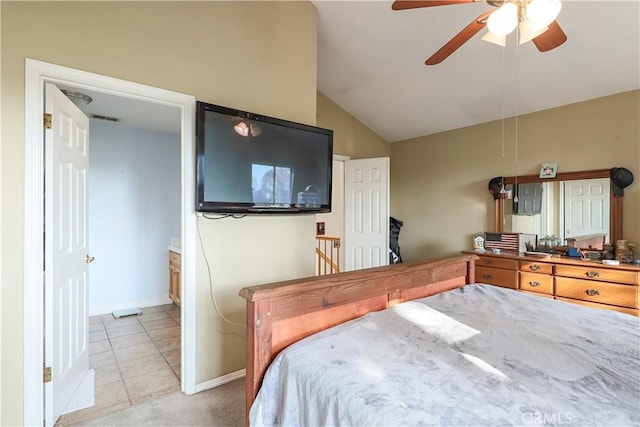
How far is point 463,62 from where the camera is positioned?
3.11 m

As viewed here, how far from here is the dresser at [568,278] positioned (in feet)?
9.29

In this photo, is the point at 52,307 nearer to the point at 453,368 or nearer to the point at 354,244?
the point at 453,368

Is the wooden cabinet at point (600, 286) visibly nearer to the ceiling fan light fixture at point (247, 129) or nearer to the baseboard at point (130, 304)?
the ceiling fan light fixture at point (247, 129)

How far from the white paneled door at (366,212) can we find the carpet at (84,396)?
3.00 meters

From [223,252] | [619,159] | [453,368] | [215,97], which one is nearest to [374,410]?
[453,368]

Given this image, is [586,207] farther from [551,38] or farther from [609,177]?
[551,38]

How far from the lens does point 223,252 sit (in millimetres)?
2352

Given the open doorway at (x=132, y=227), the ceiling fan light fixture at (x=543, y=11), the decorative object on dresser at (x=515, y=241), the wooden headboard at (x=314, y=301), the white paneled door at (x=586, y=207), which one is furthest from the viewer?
the decorative object on dresser at (x=515, y=241)

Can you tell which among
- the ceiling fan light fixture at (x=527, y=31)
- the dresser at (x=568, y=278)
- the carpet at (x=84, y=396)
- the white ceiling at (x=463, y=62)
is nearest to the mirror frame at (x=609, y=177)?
the dresser at (x=568, y=278)

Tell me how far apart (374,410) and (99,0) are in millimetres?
2539

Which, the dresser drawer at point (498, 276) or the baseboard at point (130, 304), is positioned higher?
the dresser drawer at point (498, 276)

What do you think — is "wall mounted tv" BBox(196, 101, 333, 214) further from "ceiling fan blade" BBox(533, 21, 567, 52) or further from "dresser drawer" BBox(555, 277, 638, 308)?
"dresser drawer" BBox(555, 277, 638, 308)

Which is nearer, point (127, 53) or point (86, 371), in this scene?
point (127, 53)

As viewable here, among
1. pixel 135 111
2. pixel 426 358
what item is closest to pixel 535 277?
pixel 426 358
